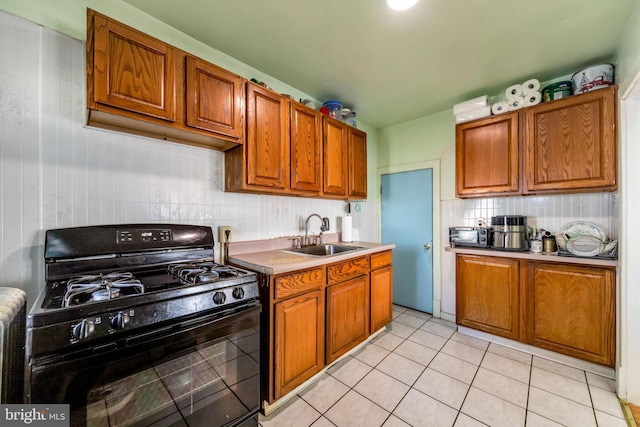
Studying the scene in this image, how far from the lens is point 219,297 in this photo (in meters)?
1.22

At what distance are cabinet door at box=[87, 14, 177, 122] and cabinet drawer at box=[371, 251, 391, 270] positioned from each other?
1919 mm

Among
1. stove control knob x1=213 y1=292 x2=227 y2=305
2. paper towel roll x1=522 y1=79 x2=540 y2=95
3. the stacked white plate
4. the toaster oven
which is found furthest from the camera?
the toaster oven

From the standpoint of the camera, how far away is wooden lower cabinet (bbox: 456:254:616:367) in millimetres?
1875

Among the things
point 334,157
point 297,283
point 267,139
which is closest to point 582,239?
point 334,157

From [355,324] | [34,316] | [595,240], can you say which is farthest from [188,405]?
[595,240]

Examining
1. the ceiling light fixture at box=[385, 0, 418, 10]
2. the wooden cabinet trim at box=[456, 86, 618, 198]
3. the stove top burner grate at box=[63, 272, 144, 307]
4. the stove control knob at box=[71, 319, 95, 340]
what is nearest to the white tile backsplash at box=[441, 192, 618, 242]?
the wooden cabinet trim at box=[456, 86, 618, 198]

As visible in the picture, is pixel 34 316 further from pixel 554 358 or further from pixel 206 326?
pixel 554 358

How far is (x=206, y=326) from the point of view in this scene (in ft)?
3.78

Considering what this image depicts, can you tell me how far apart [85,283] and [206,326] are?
1.96 feet

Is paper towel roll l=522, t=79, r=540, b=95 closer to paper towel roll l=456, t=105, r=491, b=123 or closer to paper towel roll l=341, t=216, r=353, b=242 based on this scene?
paper towel roll l=456, t=105, r=491, b=123

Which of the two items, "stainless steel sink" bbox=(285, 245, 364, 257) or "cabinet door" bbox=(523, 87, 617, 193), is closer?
"cabinet door" bbox=(523, 87, 617, 193)

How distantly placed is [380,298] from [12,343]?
7.75 ft

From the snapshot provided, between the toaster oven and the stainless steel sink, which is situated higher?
the toaster oven

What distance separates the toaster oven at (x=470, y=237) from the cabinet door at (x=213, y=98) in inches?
91.1
